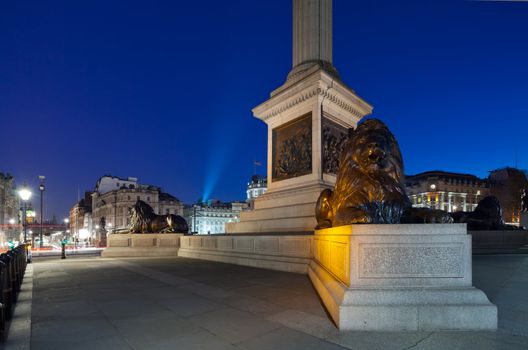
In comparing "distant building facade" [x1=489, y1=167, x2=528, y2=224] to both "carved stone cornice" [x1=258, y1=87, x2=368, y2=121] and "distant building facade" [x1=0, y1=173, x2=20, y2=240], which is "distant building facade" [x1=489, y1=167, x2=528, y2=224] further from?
"distant building facade" [x1=0, y1=173, x2=20, y2=240]

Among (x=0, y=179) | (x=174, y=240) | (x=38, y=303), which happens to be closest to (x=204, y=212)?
(x=0, y=179)

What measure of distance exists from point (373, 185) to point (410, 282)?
2311 mm

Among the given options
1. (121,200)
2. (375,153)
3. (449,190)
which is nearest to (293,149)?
(375,153)

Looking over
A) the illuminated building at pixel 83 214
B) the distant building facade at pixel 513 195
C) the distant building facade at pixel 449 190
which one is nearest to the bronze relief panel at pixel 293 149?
the distant building facade at pixel 513 195

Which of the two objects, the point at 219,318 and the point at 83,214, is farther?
the point at 83,214

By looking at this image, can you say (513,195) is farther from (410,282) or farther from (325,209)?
(410,282)

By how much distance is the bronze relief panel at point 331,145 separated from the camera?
14461 millimetres

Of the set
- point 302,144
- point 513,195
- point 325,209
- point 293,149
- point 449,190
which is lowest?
point 513,195

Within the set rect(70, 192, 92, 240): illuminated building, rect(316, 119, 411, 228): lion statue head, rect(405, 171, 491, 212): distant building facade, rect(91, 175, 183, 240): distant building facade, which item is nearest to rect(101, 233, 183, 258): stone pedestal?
rect(316, 119, 411, 228): lion statue head

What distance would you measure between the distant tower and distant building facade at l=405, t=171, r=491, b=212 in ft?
277

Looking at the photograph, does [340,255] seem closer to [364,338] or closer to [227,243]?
[364,338]

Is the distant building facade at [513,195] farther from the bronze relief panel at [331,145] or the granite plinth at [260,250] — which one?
the granite plinth at [260,250]

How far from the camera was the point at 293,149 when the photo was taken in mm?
15742

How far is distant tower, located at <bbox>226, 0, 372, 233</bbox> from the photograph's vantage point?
46.7 feet
